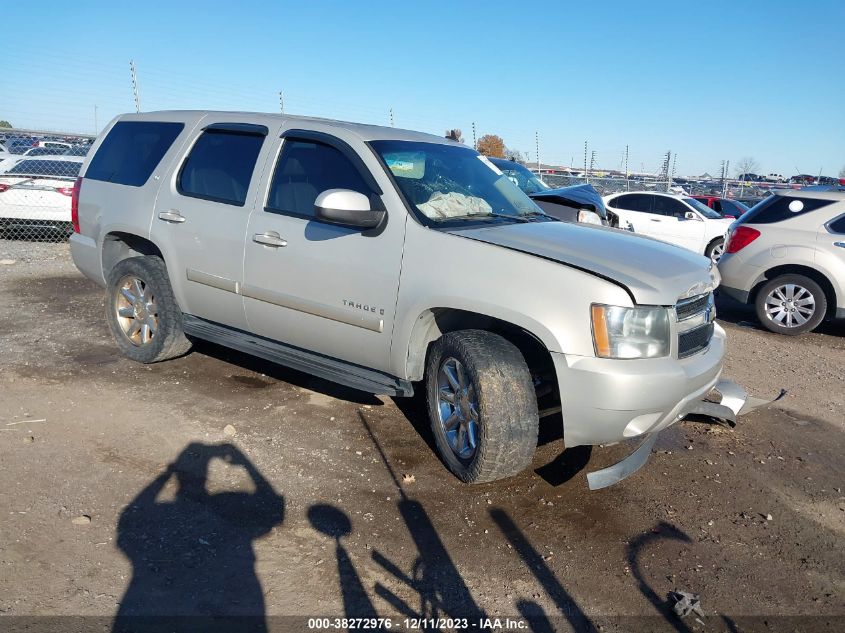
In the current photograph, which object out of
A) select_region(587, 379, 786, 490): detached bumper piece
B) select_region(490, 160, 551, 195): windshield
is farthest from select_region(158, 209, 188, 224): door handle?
select_region(490, 160, 551, 195): windshield

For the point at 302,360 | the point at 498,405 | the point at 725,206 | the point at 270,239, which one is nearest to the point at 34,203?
the point at 270,239

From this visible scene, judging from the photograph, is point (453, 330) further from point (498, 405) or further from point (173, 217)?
point (173, 217)

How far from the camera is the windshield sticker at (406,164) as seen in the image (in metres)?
4.28

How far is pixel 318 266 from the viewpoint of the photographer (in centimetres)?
424

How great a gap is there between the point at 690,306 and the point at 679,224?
11146 millimetres

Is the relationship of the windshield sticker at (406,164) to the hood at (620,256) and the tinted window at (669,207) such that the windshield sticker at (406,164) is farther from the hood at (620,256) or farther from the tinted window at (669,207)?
the tinted window at (669,207)

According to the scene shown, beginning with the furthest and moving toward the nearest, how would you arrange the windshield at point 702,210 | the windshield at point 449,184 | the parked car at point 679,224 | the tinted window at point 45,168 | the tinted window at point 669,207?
the windshield at point 702,210 < the tinted window at point 669,207 < the parked car at point 679,224 < the tinted window at point 45,168 < the windshield at point 449,184

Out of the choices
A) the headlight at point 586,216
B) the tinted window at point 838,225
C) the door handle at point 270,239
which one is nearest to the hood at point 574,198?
the headlight at point 586,216

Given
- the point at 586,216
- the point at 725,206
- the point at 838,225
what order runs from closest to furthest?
the point at 838,225, the point at 586,216, the point at 725,206

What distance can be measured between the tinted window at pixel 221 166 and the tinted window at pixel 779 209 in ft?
20.2

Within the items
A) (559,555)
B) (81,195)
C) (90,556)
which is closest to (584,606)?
(559,555)

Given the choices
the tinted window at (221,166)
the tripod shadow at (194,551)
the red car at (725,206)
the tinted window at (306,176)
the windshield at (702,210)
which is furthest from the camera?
the red car at (725,206)

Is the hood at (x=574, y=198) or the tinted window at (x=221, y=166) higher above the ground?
the tinted window at (x=221, y=166)

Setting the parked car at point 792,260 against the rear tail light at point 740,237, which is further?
the rear tail light at point 740,237
